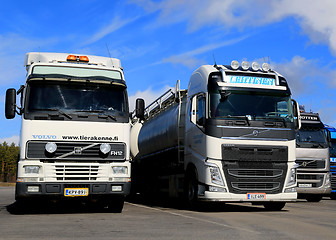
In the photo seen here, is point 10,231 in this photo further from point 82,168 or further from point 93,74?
point 93,74

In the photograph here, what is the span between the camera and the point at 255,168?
12711 millimetres

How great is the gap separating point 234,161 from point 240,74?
8.16 feet

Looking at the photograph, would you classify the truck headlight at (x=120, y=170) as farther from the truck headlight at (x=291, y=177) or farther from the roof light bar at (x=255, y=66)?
the roof light bar at (x=255, y=66)

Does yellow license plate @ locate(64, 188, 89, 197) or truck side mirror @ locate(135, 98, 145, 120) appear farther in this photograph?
truck side mirror @ locate(135, 98, 145, 120)

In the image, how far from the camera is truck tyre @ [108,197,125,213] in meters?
12.3

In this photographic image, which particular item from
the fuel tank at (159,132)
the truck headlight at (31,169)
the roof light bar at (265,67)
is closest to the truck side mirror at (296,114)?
the roof light bar at (265,67)

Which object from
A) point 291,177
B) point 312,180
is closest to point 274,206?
point 291,177

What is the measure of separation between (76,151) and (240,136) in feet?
14.2

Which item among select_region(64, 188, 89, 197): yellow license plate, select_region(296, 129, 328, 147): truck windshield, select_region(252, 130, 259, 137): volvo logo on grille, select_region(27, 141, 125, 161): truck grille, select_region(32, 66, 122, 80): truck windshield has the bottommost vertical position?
select_region(64, 188, 89, 197): yellow license plate

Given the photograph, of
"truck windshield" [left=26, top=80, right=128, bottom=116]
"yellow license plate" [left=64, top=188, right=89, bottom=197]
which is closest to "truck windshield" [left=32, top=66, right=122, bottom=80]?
"truck windshield" [left=26, top=80, right=128, bottom=116]

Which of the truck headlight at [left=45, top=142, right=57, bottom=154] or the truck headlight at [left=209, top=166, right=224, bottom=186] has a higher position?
the truck headlight at [left=45, top=142, right=57, bottom=154]

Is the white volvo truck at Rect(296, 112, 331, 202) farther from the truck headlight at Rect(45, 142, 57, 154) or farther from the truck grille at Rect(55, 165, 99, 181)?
the truck headlight at Rect(45, 142, 57, 154)

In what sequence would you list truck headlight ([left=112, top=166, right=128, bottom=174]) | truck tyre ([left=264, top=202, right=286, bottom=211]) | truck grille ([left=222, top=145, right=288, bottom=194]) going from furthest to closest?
1. truck tyre ([left=264, top=202, right=286, bottom=211])
2. truck grille ([left=222, top=145, right=288, bottom=194])
3. truck headlight ([left=112, top=166, right=128, bottom=174])

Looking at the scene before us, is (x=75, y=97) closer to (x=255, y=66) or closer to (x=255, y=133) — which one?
(x=255, y=133)
